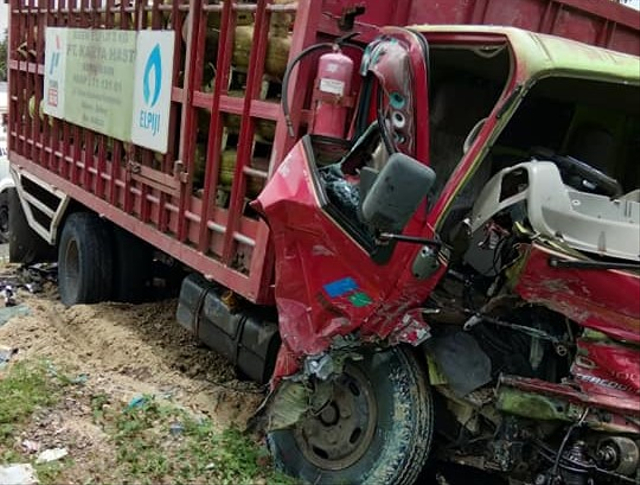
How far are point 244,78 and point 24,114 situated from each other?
386cm

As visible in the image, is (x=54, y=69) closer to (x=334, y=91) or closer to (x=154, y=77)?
(x=154, y=77)

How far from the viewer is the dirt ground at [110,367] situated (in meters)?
3.72

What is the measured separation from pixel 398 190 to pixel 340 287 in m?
0.80

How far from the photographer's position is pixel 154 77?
16.5 ft

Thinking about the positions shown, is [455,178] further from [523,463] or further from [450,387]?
[523,463]

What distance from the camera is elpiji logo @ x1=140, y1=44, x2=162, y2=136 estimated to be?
4.98 meters

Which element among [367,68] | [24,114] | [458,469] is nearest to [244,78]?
[367,68]

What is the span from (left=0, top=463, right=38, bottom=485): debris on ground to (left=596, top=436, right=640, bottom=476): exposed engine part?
227cm

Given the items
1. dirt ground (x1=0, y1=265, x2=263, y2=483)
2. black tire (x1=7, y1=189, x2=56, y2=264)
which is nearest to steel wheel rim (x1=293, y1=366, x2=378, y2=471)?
dirt ground (x1=0, y1=265, x2=263, y2=483)

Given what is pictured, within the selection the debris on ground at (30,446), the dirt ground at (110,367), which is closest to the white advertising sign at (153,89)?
the dirt ground at (110,367)

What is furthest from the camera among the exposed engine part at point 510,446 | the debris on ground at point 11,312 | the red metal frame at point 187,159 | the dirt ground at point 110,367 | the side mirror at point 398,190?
the debris on ground at point 11,312

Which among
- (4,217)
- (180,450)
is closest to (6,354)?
(180,450)

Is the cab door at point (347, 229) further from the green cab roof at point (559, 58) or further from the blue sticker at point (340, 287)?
the green cab roof at point (559, 58)

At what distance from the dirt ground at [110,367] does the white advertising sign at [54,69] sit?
1629 millimetres
